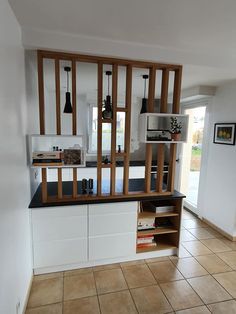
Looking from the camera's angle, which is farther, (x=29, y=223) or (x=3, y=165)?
(x=29, y=223)

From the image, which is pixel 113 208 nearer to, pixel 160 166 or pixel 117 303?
pixel 160 166

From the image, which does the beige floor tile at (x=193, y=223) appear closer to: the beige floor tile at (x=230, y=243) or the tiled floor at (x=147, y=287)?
the beige floor tile at (x=230, y=243)

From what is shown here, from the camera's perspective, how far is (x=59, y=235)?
227 cm

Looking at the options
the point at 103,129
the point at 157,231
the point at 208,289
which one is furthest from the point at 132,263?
the point at 103,129

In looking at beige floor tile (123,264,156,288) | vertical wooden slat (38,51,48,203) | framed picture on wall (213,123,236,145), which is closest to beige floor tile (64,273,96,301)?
beige floor tile (123,264,156,288)

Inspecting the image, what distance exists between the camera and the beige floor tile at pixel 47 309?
185cm

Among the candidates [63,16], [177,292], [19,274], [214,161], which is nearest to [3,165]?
[19,274]

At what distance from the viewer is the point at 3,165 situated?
1354 millimetres

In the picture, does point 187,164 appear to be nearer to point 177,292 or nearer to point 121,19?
point 177,292

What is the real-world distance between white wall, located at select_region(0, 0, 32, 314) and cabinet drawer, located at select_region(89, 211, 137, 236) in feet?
2.31

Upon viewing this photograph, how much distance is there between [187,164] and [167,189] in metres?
1.99

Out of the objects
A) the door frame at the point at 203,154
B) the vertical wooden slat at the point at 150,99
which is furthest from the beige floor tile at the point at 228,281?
the door frame at the point at 203,154

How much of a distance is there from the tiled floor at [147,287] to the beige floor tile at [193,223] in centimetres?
77

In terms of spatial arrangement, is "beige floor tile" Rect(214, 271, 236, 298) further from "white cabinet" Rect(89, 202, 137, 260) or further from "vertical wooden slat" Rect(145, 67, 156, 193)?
"vertical wooden slat" Rect(145, 67, 156, 193)
